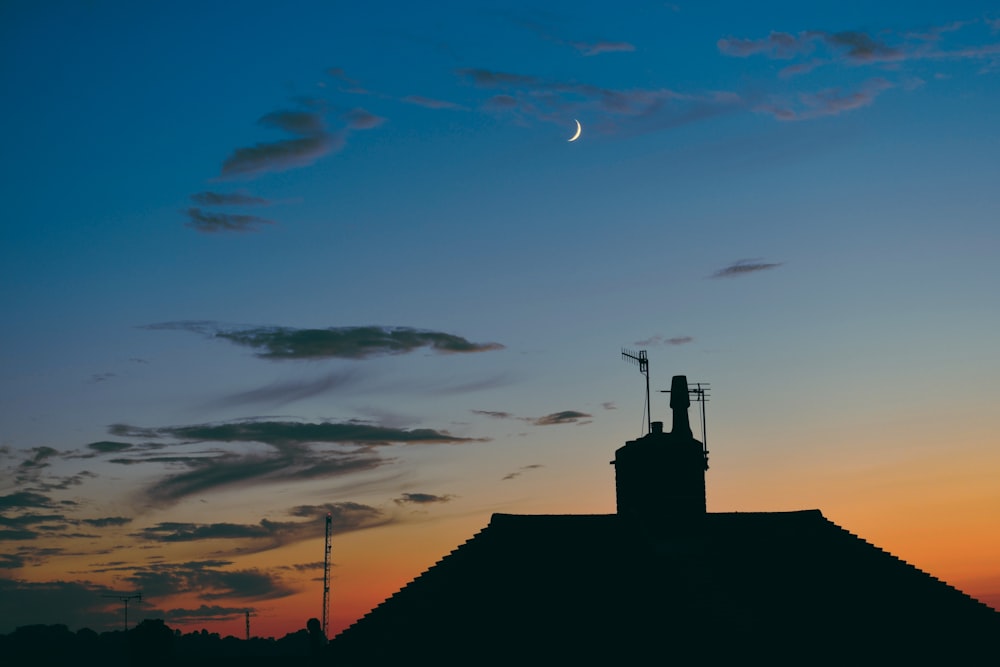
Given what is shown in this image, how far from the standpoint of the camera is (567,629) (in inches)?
1302

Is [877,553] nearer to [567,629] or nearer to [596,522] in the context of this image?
[596,522]

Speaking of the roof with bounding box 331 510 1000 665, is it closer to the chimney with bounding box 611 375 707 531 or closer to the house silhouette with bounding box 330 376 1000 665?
the house silhouette with bounding box 330 376 1000 665

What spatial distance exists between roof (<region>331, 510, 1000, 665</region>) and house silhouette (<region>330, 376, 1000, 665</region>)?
0.05 m

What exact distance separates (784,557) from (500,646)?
10.8m

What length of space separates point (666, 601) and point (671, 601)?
6.1 inches

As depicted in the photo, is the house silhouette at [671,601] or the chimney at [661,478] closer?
the house silhouette at [671,601]

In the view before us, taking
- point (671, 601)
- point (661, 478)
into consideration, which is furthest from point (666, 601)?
point (661, 478)

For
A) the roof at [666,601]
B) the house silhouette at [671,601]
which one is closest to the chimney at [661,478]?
the house silhouette at [671,601]

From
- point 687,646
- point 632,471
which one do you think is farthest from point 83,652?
point 687,646

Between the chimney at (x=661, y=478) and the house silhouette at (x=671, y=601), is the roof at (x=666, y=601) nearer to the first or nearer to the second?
the house silhouette at (x=671, y=601)

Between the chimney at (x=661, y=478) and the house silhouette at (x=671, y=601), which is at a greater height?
the chimney at (x=661, y=478)

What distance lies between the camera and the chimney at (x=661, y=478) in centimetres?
4128

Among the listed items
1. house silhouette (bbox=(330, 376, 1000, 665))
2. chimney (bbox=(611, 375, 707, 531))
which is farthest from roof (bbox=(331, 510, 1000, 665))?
chimney (bbox=(611, 375, 707, 531))

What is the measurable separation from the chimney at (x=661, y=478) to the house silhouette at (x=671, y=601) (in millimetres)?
247
